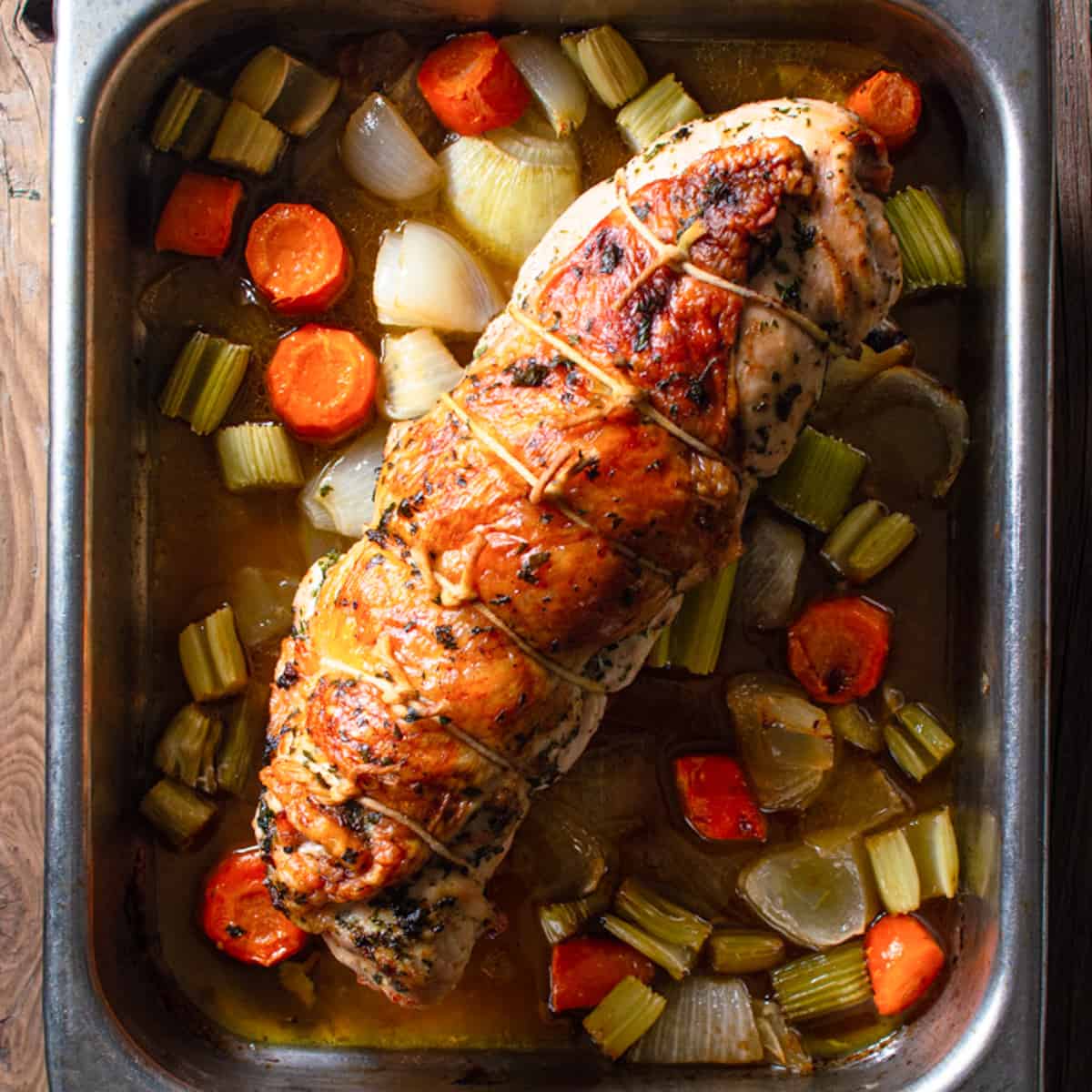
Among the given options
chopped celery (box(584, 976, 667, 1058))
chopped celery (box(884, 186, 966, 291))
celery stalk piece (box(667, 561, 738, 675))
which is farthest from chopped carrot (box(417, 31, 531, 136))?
chopped celery (box(584, 976, 667, 1058))

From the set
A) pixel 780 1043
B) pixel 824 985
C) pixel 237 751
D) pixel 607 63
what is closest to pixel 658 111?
pixel 607 63

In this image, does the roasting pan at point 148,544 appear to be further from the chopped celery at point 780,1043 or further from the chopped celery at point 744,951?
the chopped celery at point 744,951

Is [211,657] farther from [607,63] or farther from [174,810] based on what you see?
[607,63]

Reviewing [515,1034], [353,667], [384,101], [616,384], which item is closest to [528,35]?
[384,101]

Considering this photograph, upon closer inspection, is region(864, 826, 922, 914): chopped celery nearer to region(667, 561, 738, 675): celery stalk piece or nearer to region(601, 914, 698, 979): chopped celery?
region(601, 914, 698, 979): chopped celery

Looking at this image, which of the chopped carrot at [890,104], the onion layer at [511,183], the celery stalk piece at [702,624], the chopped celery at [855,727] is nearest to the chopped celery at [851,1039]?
the chopped celery at [855,727]

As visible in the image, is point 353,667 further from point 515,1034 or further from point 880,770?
point 880,770
